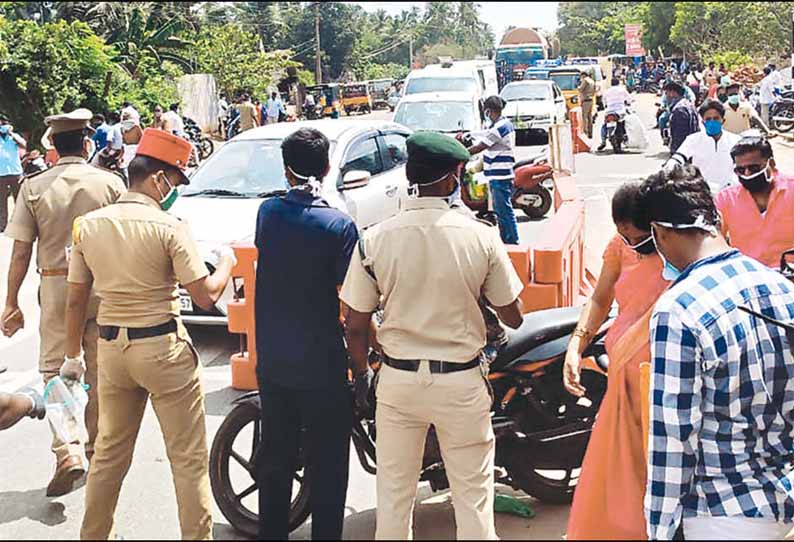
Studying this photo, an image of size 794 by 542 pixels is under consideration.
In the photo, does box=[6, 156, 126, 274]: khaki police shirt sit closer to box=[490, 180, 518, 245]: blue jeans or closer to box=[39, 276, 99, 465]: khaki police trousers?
box=[39, 276, 99, 465]: khaki police trousers

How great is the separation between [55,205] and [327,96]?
34.0 m

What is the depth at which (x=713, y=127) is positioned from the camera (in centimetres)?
632

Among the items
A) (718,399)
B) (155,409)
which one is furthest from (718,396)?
(155,409)

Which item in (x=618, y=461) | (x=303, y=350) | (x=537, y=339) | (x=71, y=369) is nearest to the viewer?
(x=618, y=461)

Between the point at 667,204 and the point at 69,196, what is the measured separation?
322cm

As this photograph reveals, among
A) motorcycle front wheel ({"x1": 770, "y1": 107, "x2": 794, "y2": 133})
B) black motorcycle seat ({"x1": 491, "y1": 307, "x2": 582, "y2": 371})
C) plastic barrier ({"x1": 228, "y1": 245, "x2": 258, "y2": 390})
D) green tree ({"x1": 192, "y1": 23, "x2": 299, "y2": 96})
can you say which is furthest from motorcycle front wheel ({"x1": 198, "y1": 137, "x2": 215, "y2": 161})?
black motorcycle seat ({"x1": 491, "y1": 307, "x2": 582, "y2": 371})

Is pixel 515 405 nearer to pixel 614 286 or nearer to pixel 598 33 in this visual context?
pixel 614 286

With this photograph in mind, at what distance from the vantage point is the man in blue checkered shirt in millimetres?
2238

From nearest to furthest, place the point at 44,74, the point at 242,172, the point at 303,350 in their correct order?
1. the point at 303,350
2. the point at 242,172
3. the point at 44,74

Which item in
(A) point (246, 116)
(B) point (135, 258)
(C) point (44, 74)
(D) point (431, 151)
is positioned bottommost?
(A) point (246, 116)

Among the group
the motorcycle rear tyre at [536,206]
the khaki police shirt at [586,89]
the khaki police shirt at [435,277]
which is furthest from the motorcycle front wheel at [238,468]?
the khaki police shirt at [586,89]

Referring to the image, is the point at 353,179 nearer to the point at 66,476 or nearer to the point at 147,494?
the point at 66,476

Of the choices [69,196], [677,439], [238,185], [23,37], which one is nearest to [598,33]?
[23,37]

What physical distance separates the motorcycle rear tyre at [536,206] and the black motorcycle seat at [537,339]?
8550 millimetres
